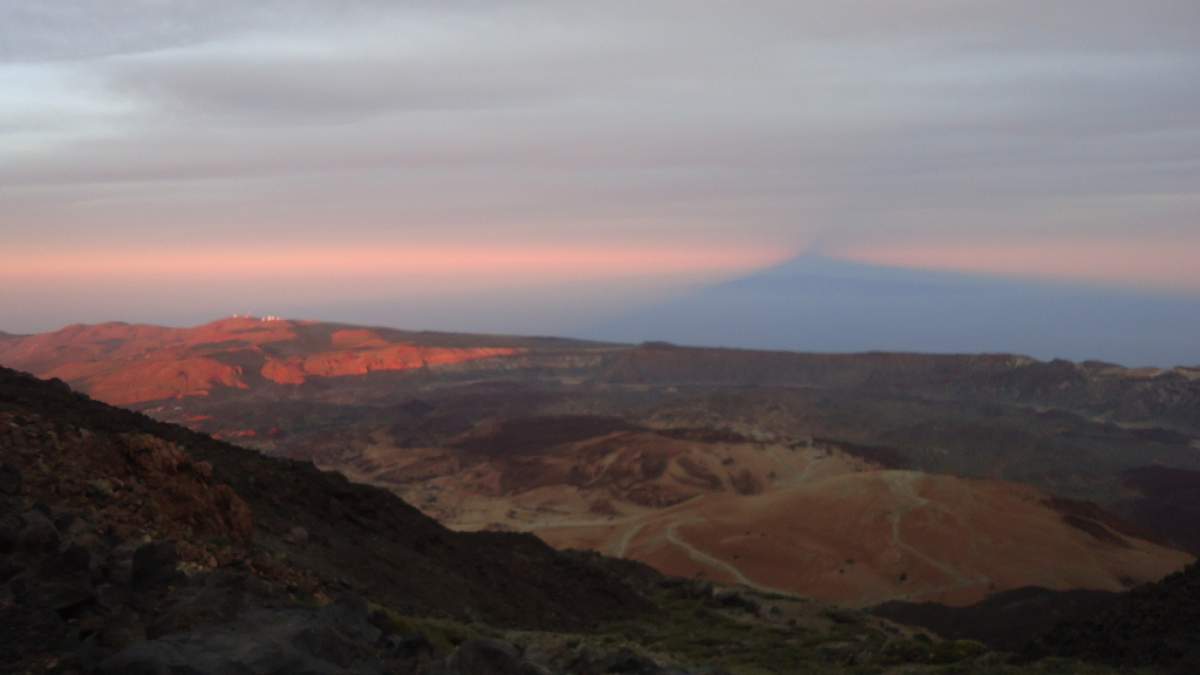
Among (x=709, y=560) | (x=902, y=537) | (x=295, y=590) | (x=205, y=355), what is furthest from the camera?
(x=205, y=355)

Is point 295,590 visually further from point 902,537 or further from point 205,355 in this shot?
point 205,355

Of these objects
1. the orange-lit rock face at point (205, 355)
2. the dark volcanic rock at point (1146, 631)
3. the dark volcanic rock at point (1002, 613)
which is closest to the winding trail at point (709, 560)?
the dark volcanic rock at point (1002, 613)

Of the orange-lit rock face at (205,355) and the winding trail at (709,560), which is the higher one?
the orange-lit rock face at (205,355)

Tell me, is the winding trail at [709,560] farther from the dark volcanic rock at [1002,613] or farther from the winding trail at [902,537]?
the winding trail at [902,537]

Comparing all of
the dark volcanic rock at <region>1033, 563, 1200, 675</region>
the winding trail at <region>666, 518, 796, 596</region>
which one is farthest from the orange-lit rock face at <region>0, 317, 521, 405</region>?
the dark volcanic rock at <region>1033, 563, 1200, 675</region>

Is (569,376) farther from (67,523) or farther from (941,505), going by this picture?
(67,523)

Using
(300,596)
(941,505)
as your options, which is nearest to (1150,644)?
(300,596)

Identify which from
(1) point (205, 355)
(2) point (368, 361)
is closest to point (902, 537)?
(1) point (205, 355)

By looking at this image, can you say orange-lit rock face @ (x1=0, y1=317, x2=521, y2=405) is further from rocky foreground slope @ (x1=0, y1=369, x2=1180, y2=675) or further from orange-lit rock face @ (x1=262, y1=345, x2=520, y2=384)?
rocky foreground slope @ (x1=0, y1=369, x2=1180, y2=675)

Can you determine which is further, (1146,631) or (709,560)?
(709,560)
